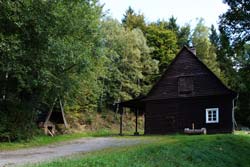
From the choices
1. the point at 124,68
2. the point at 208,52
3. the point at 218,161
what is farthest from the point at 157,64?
the point at 218,161

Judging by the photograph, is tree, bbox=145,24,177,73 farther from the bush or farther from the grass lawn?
the bush

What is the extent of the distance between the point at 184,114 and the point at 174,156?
645 inches

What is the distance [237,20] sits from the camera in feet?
62.2

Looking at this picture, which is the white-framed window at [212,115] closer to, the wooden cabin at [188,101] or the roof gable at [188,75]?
the wooden cabin at [188,101]

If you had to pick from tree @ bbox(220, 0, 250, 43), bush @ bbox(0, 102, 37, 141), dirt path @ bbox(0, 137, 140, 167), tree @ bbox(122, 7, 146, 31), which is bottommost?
dirt path @ bbox(0, 137, 140, 167)

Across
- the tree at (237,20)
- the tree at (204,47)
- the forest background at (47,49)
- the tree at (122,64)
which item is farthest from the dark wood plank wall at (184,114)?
the tree at (204,47)

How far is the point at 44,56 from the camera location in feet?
65.9

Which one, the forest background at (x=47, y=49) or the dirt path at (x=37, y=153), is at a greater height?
the forest background at (x=47, y=49)

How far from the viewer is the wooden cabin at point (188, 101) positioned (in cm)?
2889

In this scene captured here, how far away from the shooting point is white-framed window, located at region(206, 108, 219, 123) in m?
29.0

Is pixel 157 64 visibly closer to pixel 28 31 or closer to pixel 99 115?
pixel 99 115

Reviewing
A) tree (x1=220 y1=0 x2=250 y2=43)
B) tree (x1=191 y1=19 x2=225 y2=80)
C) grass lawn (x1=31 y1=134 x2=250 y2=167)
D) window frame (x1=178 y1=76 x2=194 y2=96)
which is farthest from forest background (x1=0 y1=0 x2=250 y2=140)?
tree (x1=191 y1=19 x2=225 y2=80)

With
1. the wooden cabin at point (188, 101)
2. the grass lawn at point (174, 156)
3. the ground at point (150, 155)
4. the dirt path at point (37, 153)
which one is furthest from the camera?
the wooden cabin at point (188, 101)

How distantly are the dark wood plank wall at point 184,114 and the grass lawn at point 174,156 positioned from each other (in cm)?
683
